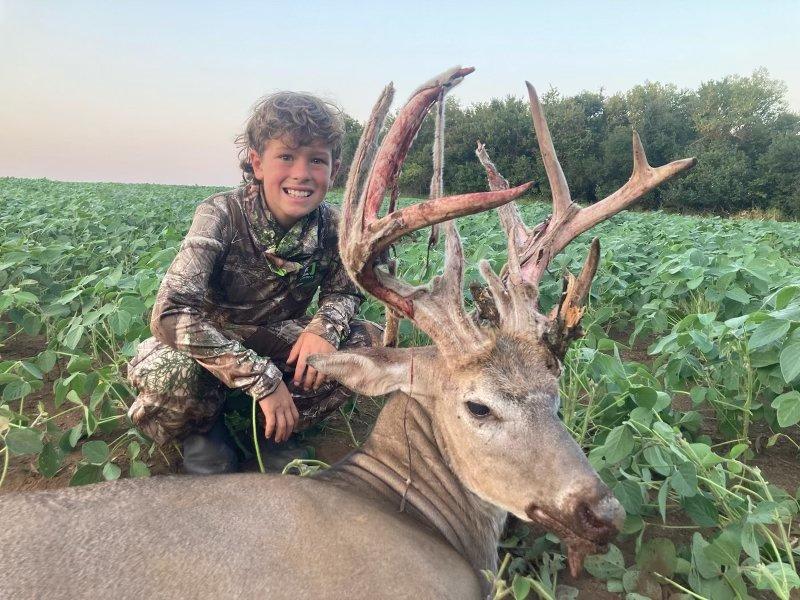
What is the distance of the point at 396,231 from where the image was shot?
257cm

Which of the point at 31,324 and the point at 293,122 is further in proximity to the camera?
the point at 31,324

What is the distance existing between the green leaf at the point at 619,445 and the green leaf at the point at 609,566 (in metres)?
0.39

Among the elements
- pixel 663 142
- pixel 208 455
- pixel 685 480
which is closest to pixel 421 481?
pixel 685 480

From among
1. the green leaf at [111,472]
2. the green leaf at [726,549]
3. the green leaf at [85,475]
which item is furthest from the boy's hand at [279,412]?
the green leaf at [726,549]

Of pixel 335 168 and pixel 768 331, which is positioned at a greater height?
pixel 335 168

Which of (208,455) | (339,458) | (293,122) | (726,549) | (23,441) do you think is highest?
(293,122)

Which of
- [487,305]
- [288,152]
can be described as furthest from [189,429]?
[487,305]

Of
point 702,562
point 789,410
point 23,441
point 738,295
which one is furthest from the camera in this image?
point 738,295

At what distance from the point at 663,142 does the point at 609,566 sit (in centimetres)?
5666

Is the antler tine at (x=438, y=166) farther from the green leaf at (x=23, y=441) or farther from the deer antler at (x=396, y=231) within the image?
the green leaf at (x=23, y=441)

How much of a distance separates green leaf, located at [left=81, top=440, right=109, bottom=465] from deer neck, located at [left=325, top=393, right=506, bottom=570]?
1.32 metres

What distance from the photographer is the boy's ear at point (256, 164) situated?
392cm

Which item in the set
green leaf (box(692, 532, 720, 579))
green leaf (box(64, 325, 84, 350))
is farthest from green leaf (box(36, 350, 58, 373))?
green leaf (box(692, 532, 720, 579))

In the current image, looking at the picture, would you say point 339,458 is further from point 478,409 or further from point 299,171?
point 299,171
